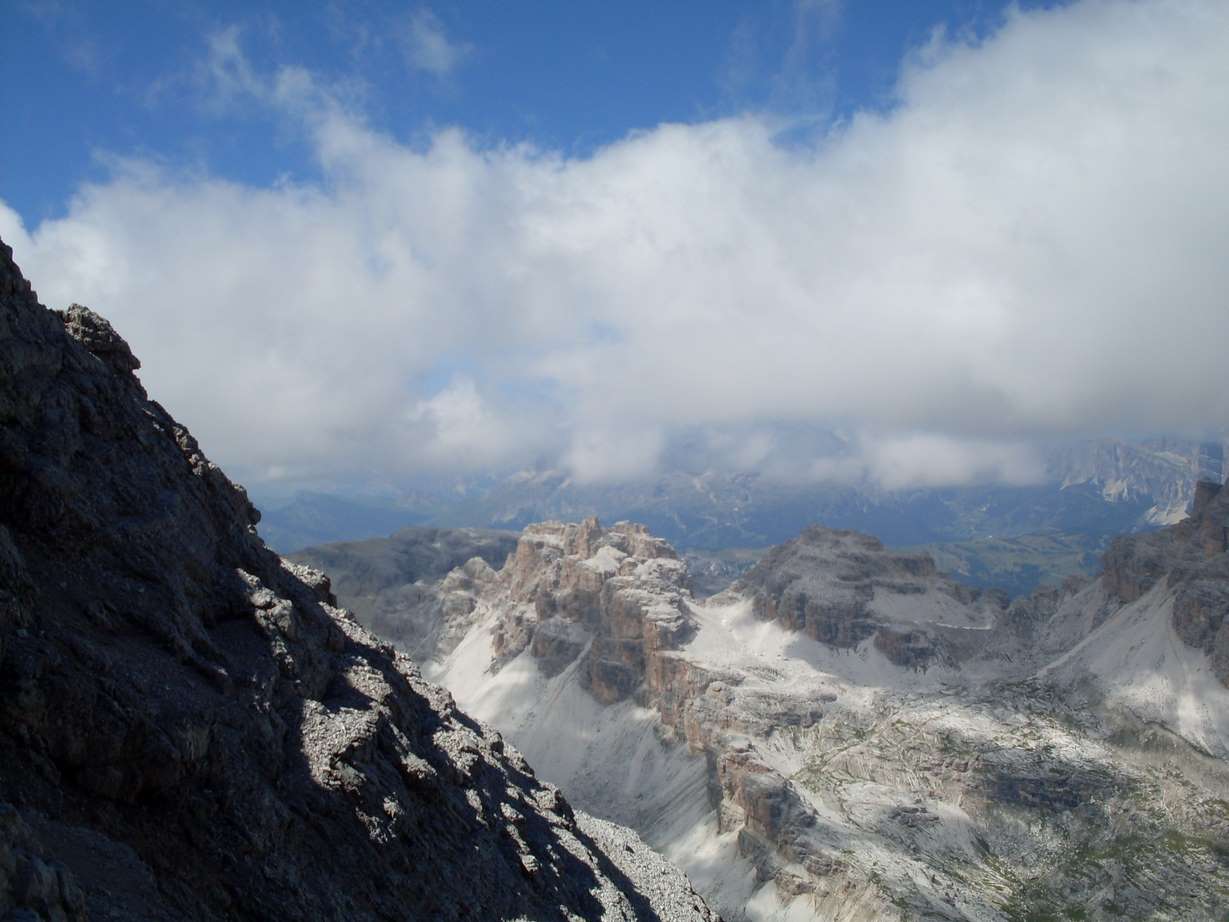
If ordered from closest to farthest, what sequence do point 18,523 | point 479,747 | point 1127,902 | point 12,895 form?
point 12,895 < point 18,523 < point 479,747 < point 1127,902

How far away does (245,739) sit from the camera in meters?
41.6

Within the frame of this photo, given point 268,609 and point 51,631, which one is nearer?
point 51,631

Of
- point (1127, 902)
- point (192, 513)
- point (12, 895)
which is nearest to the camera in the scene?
point (12, 895)

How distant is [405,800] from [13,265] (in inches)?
1442

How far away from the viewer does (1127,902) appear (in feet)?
591

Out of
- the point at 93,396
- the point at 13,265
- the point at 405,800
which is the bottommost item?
the point at 405,800

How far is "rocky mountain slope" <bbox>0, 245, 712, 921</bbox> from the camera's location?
3225 centimetres

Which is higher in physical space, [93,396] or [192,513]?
[93,396]

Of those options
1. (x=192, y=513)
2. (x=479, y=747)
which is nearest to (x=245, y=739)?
(x=192, y=513)

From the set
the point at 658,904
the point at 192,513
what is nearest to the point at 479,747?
the point at 658,904

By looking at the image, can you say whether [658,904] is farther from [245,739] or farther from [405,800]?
[245,739]

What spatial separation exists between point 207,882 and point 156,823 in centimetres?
318

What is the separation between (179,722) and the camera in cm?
3709

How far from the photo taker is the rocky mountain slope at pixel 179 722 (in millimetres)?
32250
